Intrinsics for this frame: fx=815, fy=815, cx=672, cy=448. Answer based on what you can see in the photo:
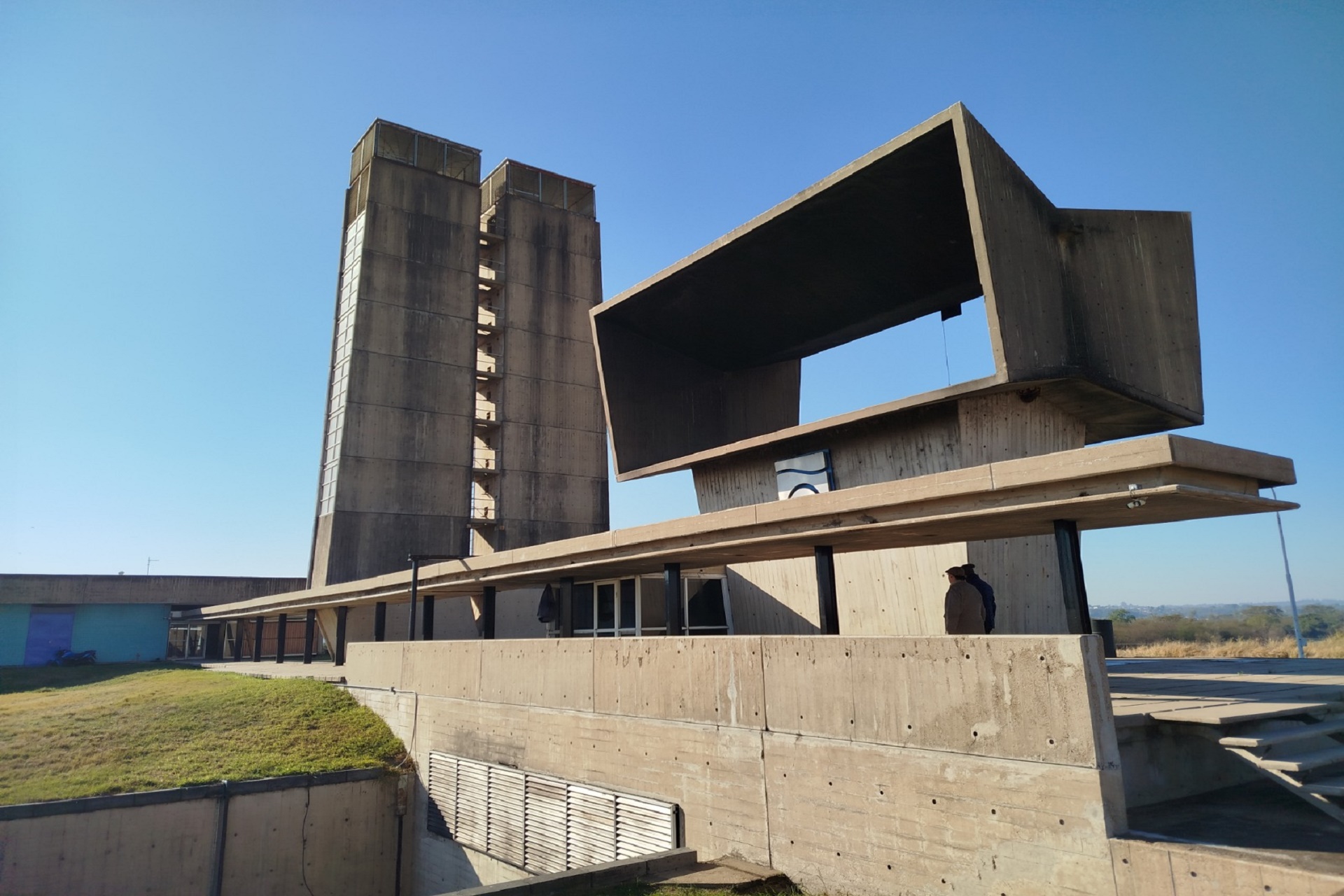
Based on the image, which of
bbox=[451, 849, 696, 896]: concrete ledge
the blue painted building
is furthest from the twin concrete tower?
bbox=[451, 849, 696, 896]: concrete ledge

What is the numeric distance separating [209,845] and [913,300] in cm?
1670

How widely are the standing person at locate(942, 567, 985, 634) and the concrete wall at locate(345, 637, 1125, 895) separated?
180 cm

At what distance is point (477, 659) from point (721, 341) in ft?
31.3

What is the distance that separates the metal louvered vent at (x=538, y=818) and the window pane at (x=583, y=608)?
4427mm

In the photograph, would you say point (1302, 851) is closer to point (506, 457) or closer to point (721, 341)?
point (721, 341)

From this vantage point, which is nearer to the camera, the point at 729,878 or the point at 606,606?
the point at 729,878

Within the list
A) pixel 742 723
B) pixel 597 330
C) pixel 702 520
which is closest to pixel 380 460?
pixel 597 330

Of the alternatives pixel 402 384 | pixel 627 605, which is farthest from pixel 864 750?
pixel 402 384

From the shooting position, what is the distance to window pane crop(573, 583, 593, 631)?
18438 millimetres

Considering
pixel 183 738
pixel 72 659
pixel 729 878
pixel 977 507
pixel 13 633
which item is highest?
pixel 977 507

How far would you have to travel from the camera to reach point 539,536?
148 ft

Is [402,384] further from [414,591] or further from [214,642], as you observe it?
[414,591]

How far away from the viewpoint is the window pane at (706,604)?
1778 cm

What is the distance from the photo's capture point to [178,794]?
13508mm
